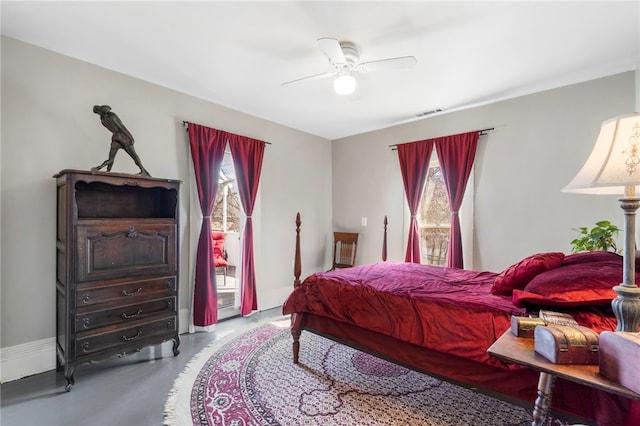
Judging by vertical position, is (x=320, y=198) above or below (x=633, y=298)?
above

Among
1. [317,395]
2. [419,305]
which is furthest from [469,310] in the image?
[317,395]

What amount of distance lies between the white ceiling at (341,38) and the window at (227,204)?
102 cm

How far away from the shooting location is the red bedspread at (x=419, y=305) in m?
1.61

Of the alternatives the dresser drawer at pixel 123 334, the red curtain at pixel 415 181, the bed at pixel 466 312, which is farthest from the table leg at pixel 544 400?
the red curtain at pixel 415 181

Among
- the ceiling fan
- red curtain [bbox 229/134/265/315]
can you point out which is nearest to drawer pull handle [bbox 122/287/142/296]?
red curtain [bbox 229/134/265/315]

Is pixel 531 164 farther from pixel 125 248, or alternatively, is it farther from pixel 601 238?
pixel 125 248

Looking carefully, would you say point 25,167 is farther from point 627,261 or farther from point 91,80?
point 627,261

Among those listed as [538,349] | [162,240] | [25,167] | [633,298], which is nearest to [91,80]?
[25,167]

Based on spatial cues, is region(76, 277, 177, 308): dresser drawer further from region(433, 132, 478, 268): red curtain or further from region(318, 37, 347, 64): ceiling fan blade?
region(433, 132, 478, 268): red curtain

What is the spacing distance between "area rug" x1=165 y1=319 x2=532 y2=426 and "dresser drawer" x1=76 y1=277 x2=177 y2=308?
2.28ft

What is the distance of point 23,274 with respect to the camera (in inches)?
91.8

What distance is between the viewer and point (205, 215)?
10.9 feet

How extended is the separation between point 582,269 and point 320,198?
3.67 meters

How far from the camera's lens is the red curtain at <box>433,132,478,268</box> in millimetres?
3553
